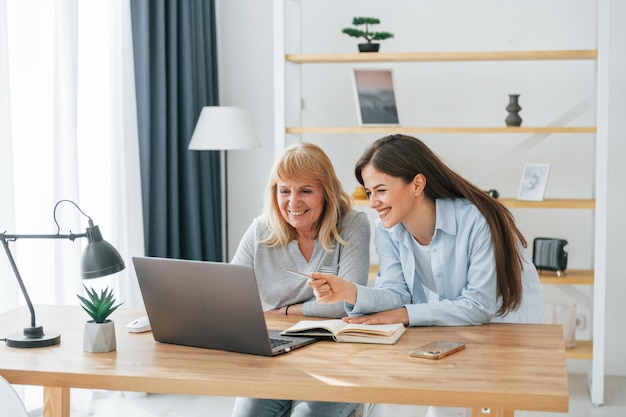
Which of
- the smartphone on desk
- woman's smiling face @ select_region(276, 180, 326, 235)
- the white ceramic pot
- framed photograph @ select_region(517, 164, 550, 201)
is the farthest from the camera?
framed photograph @ select_region(517, 164, 550, 201)

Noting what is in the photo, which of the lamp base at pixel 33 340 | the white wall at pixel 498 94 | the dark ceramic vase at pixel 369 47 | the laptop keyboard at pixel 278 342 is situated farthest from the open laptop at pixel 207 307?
the white wall at pixel 498 94

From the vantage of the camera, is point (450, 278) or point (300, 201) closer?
point (450, 278)

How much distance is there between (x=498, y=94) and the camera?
441cm

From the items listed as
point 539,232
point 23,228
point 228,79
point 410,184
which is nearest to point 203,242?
Answer: point 228,79

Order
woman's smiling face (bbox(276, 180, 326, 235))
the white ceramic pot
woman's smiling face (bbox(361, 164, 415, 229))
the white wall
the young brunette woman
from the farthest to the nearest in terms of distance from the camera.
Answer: the white wall → woman's smiling face (bbox(276, 180, 326, 235)) → woman's smiling face (bbox(361, 164, 415, 229)) → the young brunette woman → the white ceramic pot

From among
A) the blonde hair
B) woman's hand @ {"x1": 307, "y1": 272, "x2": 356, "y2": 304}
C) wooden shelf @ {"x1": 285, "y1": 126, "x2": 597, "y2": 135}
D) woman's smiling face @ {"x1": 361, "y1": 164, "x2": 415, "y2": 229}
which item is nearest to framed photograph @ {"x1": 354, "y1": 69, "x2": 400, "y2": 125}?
wooden shelf @ {"x1": 285, "y1": 126, "x2": 597, "y2": 135}

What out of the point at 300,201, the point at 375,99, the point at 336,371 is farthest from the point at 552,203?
the point at 336,371

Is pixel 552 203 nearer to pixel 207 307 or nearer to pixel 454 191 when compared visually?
pixel 454 191

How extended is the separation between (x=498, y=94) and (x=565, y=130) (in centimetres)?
62

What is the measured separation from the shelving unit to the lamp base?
6.47 feet

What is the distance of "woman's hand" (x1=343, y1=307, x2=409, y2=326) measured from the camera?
232 centimetres

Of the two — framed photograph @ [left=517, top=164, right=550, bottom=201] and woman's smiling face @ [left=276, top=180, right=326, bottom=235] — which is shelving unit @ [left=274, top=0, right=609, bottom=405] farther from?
woman's smiling face @ [left=276, top=180, right=326, bottom=235]

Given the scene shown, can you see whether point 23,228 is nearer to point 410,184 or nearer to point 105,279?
point 105,279

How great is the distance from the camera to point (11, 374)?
1.99 m
